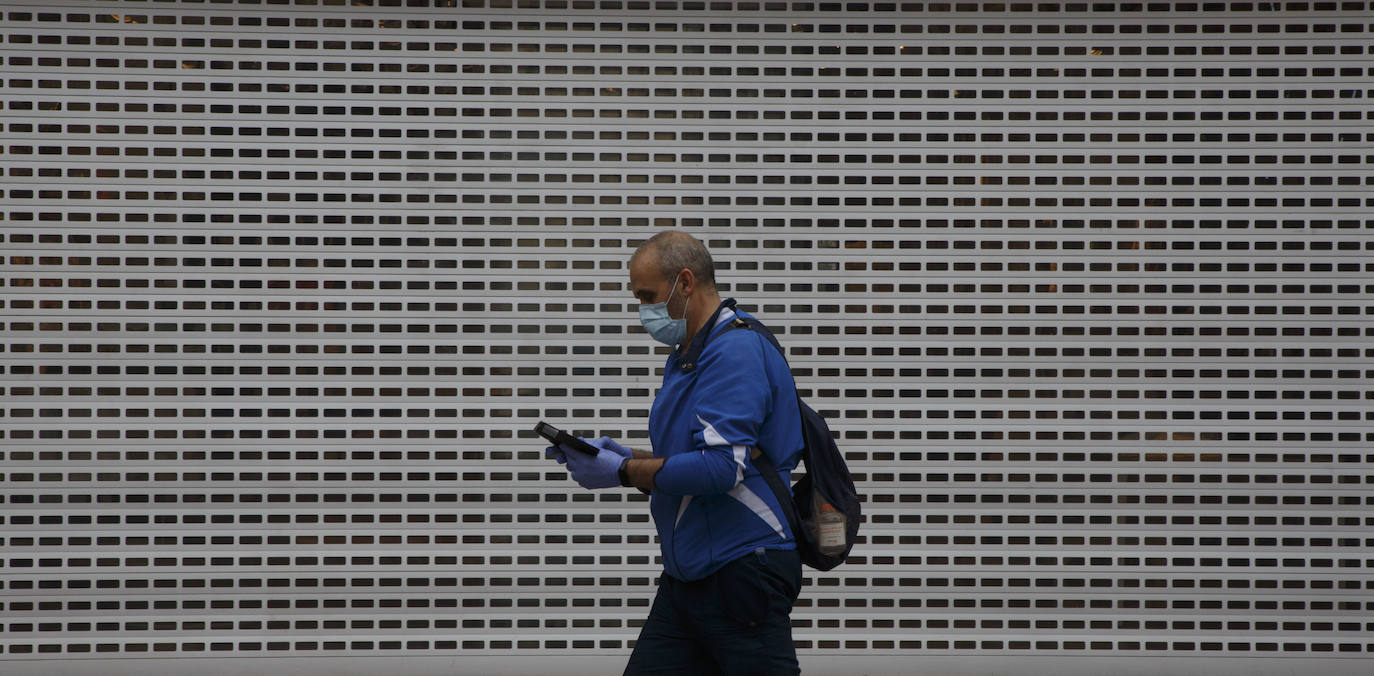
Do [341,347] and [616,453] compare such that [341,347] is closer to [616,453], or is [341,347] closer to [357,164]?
[357,164]

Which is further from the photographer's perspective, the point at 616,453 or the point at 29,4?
the point at 29,4

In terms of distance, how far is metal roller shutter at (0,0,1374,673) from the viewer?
5.77 meters

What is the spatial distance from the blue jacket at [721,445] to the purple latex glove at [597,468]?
0.55 ft

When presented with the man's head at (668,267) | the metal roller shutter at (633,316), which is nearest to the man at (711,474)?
the man's head at (668,267)

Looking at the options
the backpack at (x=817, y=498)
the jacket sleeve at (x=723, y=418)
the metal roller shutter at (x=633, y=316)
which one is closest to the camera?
the jacket sleeve at (x=723, y=418)

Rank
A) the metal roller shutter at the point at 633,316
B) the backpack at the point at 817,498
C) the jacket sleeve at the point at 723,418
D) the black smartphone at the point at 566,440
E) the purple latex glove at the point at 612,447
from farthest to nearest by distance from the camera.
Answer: the metal roller shutter at the point at 633,316 < the purple latex glove at the point at 612,447 < the backpack at the point at 817,498 < the black smartphone at the point at 566,440 < the jacket sleeve at the point at 723,418

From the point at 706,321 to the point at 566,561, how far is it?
303 cm

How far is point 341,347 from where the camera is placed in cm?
580

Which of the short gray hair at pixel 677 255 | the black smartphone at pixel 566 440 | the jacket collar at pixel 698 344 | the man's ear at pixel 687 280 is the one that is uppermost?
the short gray hair at pixel 677 255

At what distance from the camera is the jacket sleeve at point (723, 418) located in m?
2.98

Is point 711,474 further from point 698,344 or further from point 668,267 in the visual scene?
point 668,267

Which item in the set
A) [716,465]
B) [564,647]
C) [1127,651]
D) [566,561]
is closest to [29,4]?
[566,561]

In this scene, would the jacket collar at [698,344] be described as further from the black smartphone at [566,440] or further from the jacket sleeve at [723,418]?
the black smartphone at [566,440]

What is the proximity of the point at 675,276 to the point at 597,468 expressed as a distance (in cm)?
69
